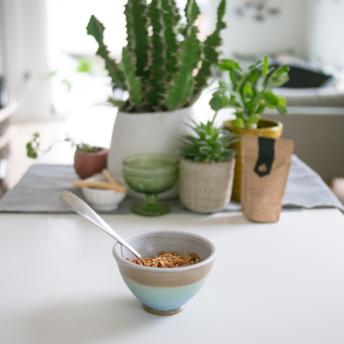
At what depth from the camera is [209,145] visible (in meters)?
1.08

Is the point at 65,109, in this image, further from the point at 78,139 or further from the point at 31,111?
the point at 78,139

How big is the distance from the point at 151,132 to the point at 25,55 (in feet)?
16.9

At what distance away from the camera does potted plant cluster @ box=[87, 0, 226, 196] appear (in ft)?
3.66

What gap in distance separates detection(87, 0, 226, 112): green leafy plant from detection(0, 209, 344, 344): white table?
11.9 inches

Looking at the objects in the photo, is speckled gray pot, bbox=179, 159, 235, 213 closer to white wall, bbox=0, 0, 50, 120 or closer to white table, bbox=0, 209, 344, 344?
white table, bbox=0, 209, 344, 344

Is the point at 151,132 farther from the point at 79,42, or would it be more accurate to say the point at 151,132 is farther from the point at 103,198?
the point at 79,42

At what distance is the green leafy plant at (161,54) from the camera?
3.63ft

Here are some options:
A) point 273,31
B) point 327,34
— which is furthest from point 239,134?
point 273,31

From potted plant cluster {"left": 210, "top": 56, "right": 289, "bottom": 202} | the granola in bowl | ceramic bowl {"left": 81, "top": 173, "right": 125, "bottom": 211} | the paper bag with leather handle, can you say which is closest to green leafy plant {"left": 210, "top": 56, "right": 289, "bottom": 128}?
potted plant cluster {"left": 210, "top": 56, "right": 289, "bottom": 202}

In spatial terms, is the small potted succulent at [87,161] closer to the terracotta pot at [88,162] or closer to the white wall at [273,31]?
the terracotta pot at [88,162]

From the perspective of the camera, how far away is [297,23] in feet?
21.0

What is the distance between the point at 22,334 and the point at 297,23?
639 centimetres

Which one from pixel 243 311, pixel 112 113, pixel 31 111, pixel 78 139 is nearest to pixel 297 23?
pixel 31 111

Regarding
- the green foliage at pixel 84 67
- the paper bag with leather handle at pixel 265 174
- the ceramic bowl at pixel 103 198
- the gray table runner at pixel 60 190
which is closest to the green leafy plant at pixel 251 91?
the paper bag with leather handle at pixel 265 174
